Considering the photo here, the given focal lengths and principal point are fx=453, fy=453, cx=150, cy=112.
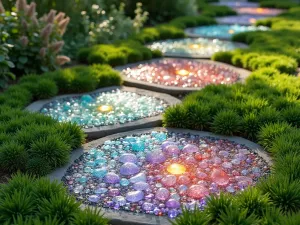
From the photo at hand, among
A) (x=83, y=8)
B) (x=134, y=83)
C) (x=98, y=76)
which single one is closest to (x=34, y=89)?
(x=98, y=76)

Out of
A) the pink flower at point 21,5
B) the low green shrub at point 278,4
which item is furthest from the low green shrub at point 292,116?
the low green shrub at point 278,4

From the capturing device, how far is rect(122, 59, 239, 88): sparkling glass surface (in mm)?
5465

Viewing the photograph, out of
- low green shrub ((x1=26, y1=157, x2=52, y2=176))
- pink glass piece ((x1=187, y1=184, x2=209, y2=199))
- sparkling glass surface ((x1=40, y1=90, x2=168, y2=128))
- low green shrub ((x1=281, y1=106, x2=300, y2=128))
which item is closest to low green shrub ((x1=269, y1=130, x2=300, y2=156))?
low green shrub ((x1=281, y1=106, x2=300, y2=128))

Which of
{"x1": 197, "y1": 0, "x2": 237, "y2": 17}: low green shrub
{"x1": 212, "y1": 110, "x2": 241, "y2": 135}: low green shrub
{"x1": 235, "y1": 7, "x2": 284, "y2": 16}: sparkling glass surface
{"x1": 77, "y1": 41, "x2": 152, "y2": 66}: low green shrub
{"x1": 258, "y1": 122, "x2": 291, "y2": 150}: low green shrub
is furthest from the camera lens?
{"x1": 235, "y1": 7, "x2": 284, "y2": 16}: sparkling glass surface

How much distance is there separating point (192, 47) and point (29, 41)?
299 centimetres

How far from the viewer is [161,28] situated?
838 centimetres

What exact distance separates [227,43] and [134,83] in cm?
329

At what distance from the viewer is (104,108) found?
451cm

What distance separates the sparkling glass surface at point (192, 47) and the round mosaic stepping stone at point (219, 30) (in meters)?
0.44

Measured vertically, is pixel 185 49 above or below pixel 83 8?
below

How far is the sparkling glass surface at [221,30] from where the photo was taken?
348 inches

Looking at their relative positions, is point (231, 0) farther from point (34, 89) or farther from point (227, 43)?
point (34, 89)

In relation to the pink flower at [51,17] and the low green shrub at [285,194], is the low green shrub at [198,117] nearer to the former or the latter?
the low green shrub at [285,194]

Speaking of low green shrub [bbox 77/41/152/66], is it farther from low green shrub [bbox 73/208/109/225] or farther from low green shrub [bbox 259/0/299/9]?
low green shrub [bbox 259/0/299/9]
